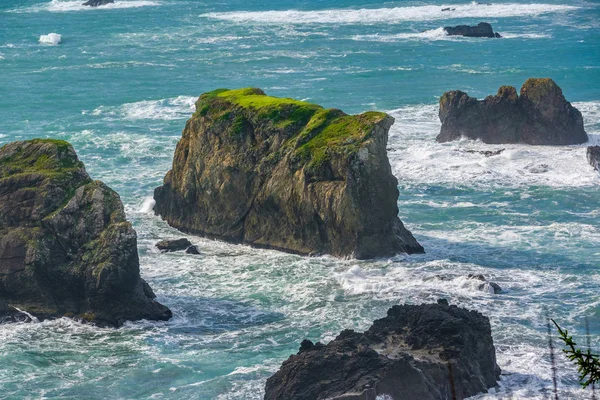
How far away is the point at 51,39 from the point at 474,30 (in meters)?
47.1

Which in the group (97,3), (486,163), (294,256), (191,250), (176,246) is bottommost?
(294,256)

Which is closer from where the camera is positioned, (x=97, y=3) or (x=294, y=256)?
(x=294, y=256)

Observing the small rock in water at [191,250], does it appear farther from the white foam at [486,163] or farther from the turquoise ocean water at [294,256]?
the white foam at [486,163]

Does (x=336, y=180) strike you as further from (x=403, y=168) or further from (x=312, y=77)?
(x=312, y=77)

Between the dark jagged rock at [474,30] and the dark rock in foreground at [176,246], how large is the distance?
259 feet

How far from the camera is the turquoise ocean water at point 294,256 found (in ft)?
141

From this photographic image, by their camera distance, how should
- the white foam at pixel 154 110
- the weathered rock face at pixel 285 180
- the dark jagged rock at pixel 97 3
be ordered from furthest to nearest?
the dark jagged rock at pixel 97 3 → the white foam at pixel 154 110 → the weathered rock face at pixel 285 180

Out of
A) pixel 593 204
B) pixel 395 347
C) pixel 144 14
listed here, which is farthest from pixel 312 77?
pixel 395 347

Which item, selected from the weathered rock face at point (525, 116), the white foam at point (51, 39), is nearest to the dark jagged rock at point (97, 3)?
the white foam at point (51, 39)

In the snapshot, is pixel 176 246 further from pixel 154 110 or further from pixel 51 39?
pixel 51 39

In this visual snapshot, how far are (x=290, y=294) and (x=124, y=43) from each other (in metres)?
82.9

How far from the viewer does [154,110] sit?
91.6 m

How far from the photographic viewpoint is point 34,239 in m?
47.1

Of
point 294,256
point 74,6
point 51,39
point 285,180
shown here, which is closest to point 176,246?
point 294,256
